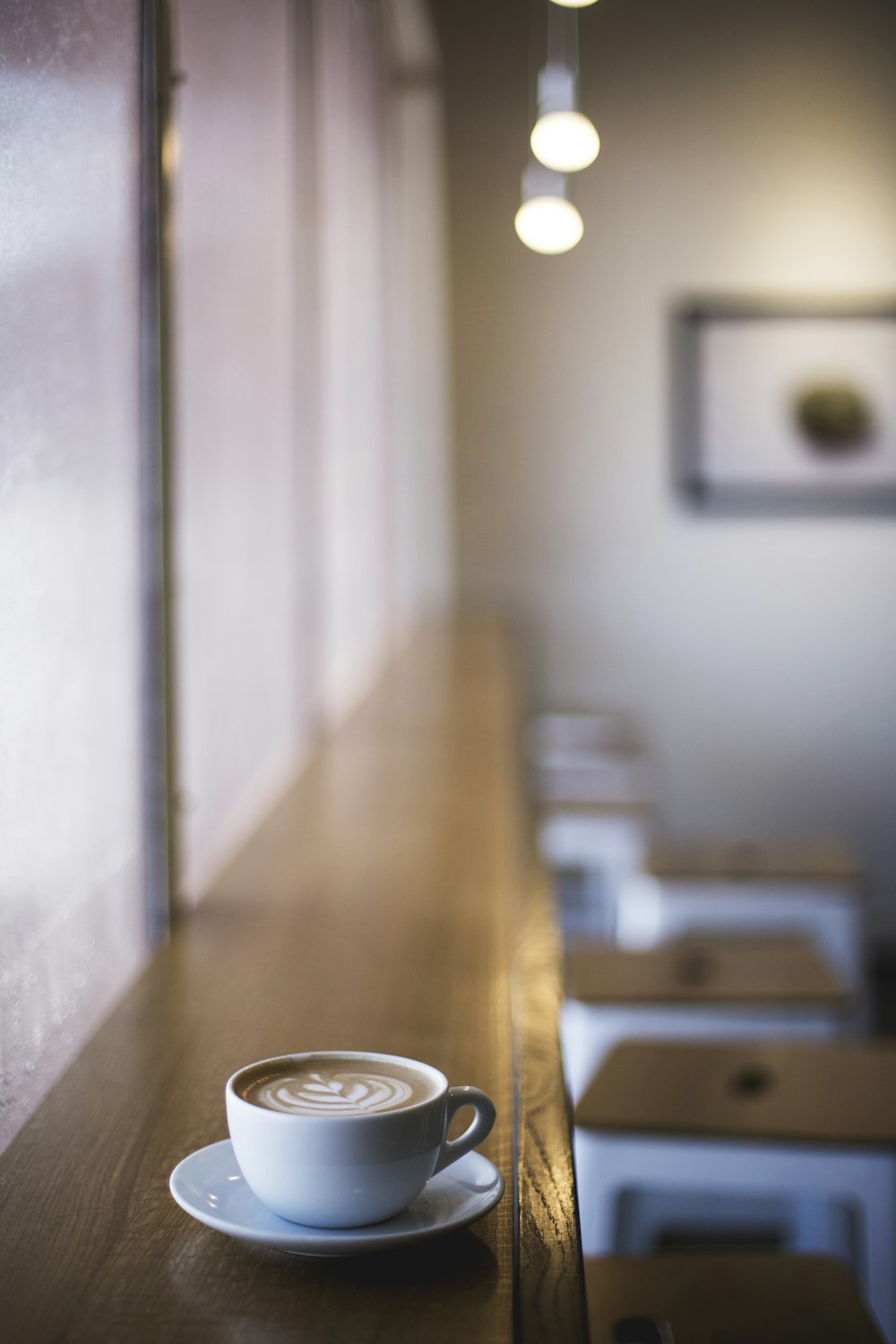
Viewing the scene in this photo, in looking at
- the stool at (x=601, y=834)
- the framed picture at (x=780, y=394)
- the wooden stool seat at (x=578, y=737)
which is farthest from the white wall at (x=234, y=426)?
the framed picture at (x=780, y=394)

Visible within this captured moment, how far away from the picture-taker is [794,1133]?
1.30m

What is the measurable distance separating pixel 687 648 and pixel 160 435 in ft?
12.7

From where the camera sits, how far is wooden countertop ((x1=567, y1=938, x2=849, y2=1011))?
1850 mm

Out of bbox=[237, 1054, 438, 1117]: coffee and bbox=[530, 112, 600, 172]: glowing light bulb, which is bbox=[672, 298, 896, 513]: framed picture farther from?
bbox=[237, 1054, 438, 1117]: coffee

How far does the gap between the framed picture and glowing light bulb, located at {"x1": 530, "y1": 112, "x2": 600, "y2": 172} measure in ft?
8.61

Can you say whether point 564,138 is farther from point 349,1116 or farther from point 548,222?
point 349,1116

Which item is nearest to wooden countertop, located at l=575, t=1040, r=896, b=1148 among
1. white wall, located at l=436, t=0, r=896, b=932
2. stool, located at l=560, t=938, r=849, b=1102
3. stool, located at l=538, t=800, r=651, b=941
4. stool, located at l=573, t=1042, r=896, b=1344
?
stool, located at l=573, t=1042, r=896, b=1344

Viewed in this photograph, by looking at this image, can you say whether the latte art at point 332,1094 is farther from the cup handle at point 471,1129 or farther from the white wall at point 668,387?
the white wall at point 668,387

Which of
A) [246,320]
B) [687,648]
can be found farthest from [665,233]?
[246,320]

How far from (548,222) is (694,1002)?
4.68 feet

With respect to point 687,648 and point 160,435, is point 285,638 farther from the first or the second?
point 687,648

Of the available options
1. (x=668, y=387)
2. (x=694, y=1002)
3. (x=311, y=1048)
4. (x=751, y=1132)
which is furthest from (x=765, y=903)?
(x=668, y=387)

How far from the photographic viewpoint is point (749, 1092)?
1.42m

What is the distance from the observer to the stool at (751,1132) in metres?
1.33
